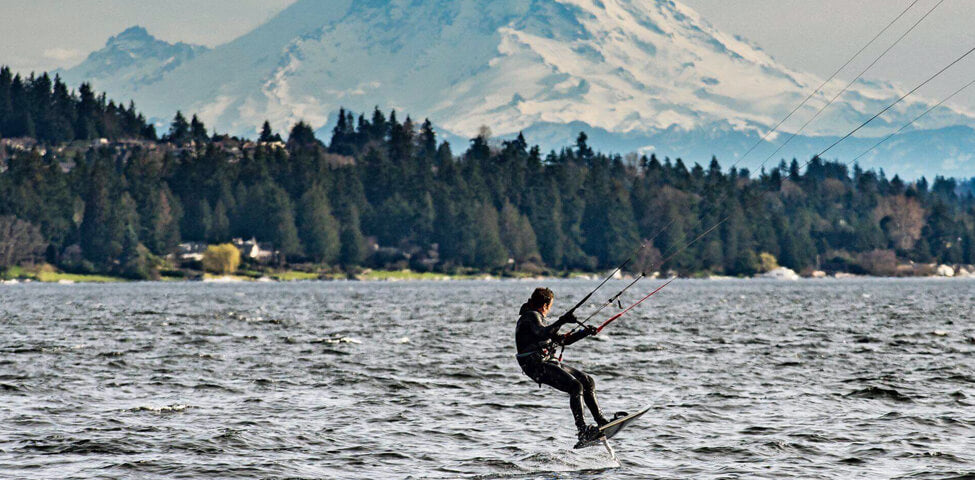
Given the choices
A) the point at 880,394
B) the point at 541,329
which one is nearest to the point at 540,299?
the point at 541,329

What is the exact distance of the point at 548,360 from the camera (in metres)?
22.2

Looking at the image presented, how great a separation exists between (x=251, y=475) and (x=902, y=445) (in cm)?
1274

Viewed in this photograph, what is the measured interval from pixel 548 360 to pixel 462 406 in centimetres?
703

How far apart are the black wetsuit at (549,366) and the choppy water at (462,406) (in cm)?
94

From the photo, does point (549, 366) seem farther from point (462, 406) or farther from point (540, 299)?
point (462, 406)

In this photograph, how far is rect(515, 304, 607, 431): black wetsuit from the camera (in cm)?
2177

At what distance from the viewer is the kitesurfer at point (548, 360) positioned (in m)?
21.7

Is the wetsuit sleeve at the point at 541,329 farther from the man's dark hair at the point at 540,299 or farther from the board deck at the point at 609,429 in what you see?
the board deck at the point at 609,429

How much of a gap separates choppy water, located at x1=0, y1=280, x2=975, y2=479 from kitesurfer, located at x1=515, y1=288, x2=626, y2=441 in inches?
28.7

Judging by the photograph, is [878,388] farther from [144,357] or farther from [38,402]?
[144,357]

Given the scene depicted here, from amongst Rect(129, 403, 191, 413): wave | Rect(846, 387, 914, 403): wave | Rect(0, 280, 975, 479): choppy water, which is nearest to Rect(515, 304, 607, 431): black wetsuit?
Rect(0, 280, 975, 479): choppy water

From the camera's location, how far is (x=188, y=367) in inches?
1487

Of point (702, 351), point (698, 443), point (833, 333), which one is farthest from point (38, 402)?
point (833, 333)

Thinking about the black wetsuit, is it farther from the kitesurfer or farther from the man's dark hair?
the man's dark hair
